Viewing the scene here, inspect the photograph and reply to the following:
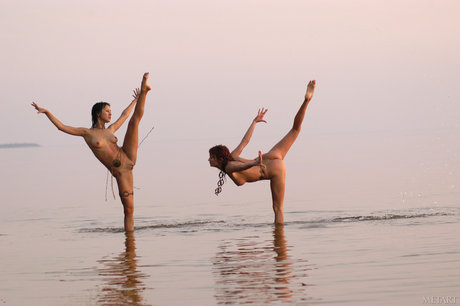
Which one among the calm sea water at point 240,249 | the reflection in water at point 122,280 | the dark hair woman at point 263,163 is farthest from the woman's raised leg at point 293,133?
the reflection in water at point 122,280

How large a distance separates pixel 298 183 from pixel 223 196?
4877 millimetres

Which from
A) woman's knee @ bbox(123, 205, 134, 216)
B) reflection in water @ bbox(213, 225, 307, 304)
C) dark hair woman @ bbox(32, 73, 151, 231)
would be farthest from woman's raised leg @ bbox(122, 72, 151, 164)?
reflection in water @ bbox(213, 225, 307, 304)

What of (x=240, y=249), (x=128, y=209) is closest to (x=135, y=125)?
(x=128, y=209)

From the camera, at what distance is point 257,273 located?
1092 centimetres

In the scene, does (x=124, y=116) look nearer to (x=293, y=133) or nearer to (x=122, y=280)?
(x=293, y=133)

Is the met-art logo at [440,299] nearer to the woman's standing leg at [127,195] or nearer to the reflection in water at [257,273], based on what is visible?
the reflection in water at [257,273]

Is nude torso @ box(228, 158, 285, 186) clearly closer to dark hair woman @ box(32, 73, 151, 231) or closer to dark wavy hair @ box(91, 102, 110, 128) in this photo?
dark hair woman @ box(32, 73, 151, 231)

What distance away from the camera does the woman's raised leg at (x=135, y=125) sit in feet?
53.2

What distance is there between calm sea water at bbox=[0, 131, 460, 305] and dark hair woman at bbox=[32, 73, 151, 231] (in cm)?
86

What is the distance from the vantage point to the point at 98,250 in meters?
14.2

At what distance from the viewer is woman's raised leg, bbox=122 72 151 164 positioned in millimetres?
16219

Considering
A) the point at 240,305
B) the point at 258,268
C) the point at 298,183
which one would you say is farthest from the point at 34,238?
the point at 298,183

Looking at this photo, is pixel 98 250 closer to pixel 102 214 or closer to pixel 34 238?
pixel 34 238

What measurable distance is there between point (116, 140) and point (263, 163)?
9.26ft
